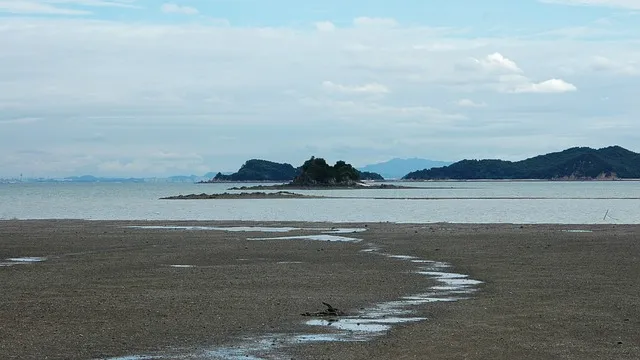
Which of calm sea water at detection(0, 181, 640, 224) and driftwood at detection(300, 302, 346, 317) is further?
calm sea water at detection(0, 181, 640, 224)

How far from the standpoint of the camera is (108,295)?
20.9 metres

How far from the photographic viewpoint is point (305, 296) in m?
20.7

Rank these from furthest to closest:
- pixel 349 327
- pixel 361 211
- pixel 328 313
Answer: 1. pixel 361 211
2. pixel 328 313
3. pixel 349 327

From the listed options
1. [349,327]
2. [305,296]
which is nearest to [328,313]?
[349,327]

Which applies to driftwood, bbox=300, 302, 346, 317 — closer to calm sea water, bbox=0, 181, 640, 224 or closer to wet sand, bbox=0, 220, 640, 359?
wet sand, bbox=0, 220, 640, 359

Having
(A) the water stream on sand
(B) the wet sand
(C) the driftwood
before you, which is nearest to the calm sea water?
(B) the wet sand

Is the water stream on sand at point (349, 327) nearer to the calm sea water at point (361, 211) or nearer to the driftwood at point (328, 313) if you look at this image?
the driftwood at point (328, 313)

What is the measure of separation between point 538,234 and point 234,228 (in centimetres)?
1873

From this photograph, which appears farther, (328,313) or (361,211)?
(361,211)

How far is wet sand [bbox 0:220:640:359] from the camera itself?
47.1 ft

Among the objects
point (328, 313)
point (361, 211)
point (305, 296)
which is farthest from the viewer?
point (361, 211)

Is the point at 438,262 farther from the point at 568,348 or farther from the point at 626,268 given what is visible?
the point at 568,348

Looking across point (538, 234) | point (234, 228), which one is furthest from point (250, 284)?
point (234, 228)

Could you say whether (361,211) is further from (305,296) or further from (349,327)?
(349,327)
